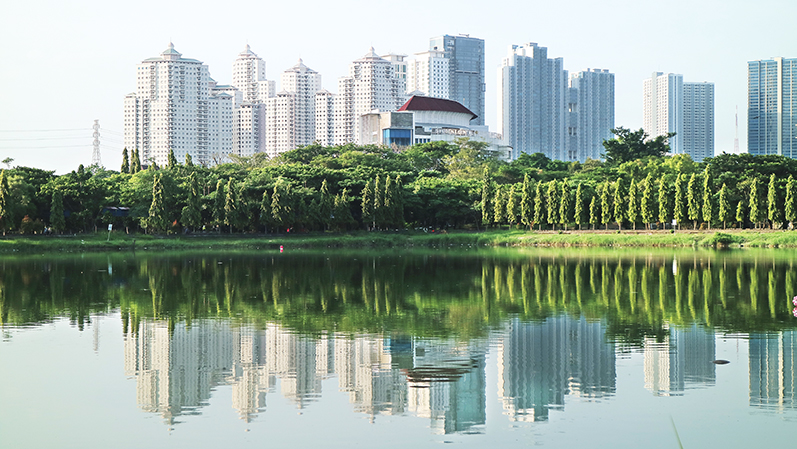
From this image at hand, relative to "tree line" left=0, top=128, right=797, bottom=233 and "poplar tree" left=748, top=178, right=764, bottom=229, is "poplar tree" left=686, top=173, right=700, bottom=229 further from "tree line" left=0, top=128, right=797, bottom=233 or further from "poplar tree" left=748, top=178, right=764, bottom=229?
"poplar tree" left=748, top=178, right=764, bottom=229

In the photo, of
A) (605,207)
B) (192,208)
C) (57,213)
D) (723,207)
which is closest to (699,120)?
(605,207)

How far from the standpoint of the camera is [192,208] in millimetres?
44969

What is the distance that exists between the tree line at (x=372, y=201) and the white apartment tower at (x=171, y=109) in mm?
63853

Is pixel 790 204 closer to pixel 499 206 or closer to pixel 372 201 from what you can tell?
pixel 499 206

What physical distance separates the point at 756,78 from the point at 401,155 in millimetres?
74233

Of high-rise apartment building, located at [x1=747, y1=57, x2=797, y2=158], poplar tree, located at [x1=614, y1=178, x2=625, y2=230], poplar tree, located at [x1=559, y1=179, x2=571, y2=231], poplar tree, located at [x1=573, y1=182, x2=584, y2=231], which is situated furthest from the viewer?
high-rise apartment building, located at [x1=747, y1=57, x2=797, y2=158]

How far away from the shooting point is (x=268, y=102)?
125m

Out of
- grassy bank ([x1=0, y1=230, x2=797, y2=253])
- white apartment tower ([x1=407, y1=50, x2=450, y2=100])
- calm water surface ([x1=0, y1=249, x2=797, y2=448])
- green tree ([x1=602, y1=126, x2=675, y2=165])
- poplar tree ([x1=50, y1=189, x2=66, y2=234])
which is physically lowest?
calm water surface ([x1=0, y1=249, x2=797, y2=448])

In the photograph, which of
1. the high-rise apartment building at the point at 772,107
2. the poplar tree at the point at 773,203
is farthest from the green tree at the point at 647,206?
the high-rise apartment building at the point at 772,107

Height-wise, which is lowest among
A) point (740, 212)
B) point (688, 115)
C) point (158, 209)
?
point (740, 212)

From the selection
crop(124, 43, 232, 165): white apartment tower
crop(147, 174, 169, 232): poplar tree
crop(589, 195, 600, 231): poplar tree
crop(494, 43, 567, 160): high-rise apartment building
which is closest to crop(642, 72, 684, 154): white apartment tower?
crop(494, 43, 567, 160): high-rise apartment building

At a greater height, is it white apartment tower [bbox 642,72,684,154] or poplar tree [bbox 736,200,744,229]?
white apartment tower [bbox 642,72,684,154]

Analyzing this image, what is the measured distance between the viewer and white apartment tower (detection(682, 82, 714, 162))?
466 feet

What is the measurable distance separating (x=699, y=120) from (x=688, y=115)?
6.75ft
